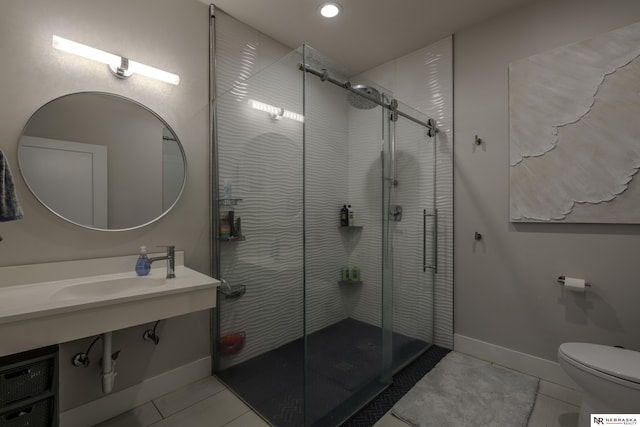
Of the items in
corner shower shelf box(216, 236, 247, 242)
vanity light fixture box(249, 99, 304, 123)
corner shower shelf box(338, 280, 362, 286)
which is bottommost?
corner shower shelf box(338, 280, 362, 286)

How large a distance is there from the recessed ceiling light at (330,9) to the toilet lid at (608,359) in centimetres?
261

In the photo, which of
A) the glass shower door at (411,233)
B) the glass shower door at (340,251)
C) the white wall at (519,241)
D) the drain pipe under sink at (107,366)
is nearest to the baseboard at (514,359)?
the white wall at (519,241)

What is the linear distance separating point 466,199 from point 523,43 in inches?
47.7

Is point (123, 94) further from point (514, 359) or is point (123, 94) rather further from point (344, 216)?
point (514, 359)

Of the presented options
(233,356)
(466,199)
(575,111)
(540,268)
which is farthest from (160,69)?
(540,268)

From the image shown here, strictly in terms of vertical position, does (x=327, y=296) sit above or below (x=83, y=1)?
below

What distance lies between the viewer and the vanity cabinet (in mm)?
1071

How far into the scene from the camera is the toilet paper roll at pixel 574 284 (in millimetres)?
1819

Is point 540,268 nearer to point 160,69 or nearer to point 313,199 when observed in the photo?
point 313,199

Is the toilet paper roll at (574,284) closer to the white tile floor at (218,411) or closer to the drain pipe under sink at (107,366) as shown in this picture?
the white tile floor at (218,411)

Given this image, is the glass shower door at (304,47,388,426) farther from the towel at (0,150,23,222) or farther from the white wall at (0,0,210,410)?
the towel at (0,150,23,222)

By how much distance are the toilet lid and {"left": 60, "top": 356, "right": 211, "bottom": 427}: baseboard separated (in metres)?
2.28

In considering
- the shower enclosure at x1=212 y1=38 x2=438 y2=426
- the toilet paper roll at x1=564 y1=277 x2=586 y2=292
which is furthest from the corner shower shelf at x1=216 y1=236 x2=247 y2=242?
the toilet paper roll at x1=564 y1=277 x2=586 y2=292

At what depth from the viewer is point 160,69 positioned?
188cm
